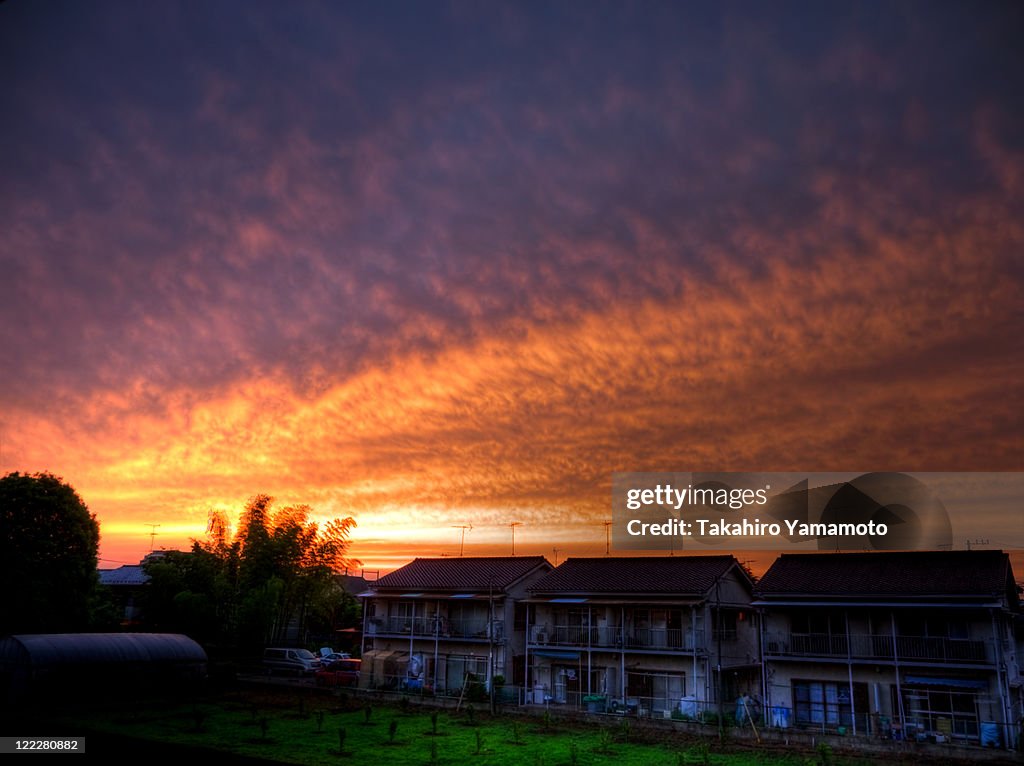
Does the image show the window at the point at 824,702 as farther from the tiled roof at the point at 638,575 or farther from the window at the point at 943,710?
the tiled roof at the point at 638,575

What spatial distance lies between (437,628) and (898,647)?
22130 millimetres

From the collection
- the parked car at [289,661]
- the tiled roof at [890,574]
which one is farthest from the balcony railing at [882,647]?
the parked car at [289,661]

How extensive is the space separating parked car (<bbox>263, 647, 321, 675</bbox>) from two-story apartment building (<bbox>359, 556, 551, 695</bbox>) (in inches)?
145

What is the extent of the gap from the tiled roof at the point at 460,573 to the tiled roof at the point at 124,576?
129 ft

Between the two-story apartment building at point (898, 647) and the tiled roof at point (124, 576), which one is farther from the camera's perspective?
the tiled roof at point (124, 576)

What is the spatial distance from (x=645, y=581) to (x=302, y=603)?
2446cm

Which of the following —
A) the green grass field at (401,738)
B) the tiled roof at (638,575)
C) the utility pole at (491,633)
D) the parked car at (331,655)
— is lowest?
the green grass field at (401,738)

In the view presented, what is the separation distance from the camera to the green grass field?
23.5m

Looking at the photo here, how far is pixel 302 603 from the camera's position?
168ft

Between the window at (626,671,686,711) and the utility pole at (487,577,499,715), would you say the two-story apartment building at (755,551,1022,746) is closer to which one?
the window at (626,671,686,711)

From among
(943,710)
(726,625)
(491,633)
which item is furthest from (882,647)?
(491,633)

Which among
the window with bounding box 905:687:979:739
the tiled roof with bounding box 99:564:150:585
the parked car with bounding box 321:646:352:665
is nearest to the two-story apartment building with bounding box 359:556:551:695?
the parked car with bounding box 321:646:352:665

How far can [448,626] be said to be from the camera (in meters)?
42.5

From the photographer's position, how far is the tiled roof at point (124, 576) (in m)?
74.9
